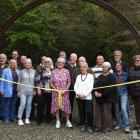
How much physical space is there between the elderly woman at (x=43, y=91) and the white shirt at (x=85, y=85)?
79 centimetres

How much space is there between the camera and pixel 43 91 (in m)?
10.3

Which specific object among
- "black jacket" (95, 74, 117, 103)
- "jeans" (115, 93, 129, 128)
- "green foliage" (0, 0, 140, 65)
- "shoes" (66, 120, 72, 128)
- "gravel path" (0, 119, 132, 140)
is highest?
"green foliage" (0, 0, 140, 65)

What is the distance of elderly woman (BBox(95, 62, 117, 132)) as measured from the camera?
9484mm

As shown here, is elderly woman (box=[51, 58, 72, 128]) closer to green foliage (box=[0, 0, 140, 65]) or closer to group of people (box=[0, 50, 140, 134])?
group of people (box=[0, 50, 140, 134])

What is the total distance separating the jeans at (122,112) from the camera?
9.65 m

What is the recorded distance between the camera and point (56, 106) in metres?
10.1

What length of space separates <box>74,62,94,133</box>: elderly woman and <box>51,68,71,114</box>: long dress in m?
0.32

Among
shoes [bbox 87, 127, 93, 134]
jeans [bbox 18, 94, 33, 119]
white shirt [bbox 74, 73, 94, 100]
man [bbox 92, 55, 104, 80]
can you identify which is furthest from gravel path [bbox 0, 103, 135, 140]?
man [bbox 92, 55, 104, 80]

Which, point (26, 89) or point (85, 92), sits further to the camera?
point (26, 89)

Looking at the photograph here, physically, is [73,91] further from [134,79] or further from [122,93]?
[134,79]

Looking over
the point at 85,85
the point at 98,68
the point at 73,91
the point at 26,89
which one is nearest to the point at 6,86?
→ the point at 26,89

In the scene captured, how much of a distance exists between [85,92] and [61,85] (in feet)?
2.15

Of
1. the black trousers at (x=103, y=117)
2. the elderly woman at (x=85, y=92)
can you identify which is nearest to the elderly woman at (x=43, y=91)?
the elderly woman at (x=85, y=92)

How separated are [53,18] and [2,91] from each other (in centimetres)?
814
